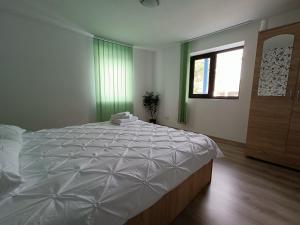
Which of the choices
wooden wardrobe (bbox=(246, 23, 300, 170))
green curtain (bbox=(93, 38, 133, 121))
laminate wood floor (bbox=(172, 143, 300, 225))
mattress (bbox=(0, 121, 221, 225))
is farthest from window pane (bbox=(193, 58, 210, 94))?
mattress (bbox=(0, 121, 221, 225))

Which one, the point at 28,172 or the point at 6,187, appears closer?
the point at 6,187

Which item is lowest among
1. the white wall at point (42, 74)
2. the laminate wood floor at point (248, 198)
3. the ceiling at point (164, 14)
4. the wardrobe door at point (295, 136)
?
the laminate wood floor at point (248, 198)

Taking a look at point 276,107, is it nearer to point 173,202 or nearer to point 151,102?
point 173,202

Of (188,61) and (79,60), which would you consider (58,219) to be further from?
(188,61)

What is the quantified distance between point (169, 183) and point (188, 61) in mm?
3384

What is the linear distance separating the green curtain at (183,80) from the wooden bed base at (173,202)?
7.67 feet

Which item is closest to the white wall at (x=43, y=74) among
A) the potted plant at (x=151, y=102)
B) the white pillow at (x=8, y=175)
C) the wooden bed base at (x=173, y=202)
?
the potted plant at (x=151, y=102)

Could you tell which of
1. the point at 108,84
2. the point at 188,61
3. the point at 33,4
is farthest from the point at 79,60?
the point at 188,61

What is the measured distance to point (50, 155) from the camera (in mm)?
1220

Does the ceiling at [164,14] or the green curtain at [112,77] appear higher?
the ceiling at [164,14]

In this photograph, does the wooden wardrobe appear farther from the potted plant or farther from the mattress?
the potted plant

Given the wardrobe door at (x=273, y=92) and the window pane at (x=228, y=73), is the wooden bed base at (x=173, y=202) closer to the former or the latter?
the wardrobe door at (x=273, y=92)

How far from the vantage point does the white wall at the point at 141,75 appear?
4387mm

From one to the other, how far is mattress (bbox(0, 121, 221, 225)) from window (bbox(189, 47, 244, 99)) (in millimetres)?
2209
